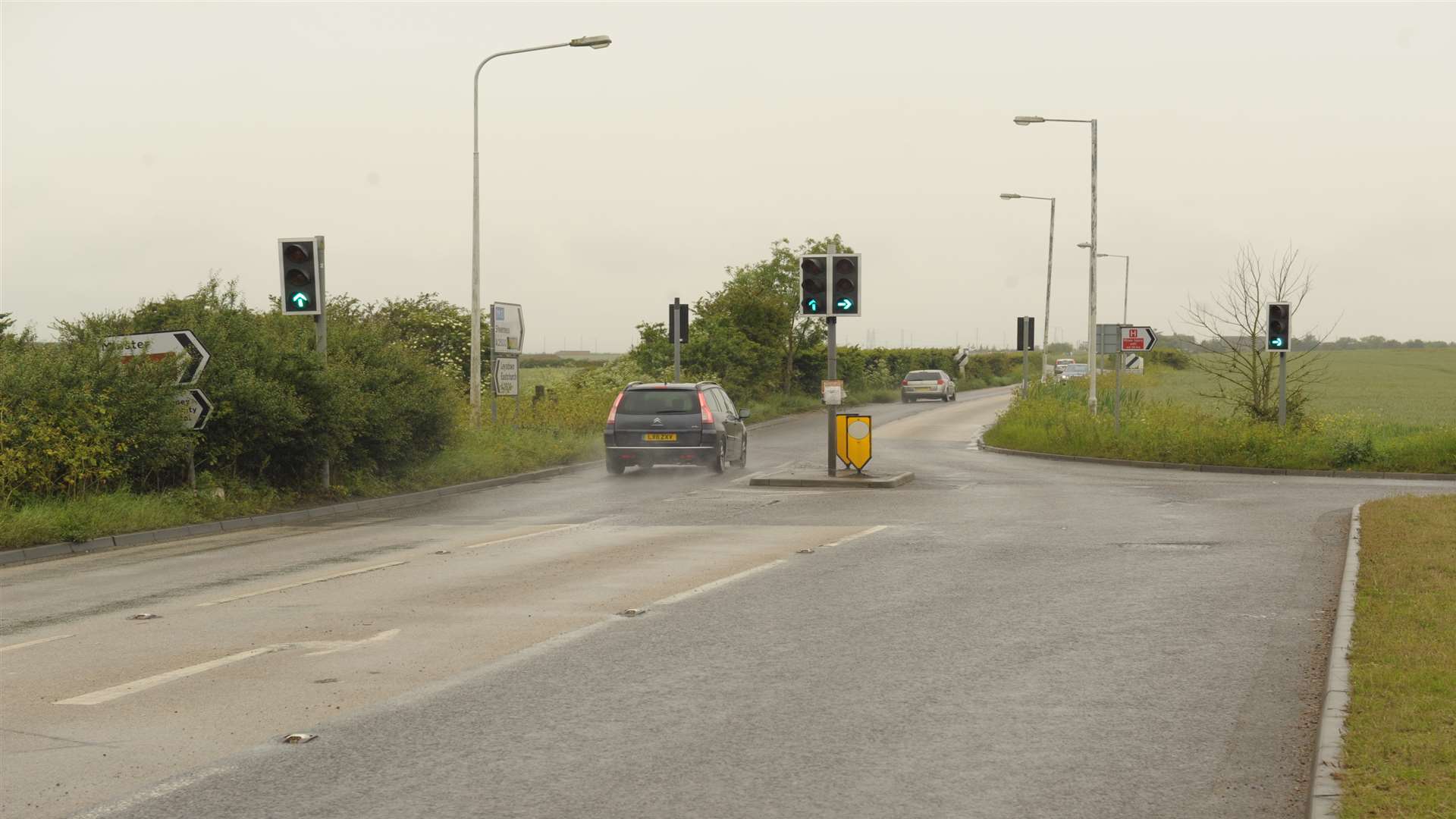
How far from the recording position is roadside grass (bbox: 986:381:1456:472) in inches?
1037

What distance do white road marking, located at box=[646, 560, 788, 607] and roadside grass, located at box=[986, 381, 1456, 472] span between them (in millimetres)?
17952

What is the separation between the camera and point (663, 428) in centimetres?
2441

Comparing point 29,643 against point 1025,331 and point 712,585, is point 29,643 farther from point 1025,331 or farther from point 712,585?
point 1025,331

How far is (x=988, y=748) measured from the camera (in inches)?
239

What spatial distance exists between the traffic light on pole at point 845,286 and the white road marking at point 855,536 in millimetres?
6400

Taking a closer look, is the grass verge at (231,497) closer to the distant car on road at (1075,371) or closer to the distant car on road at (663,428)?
the distant car on road at (663,428)

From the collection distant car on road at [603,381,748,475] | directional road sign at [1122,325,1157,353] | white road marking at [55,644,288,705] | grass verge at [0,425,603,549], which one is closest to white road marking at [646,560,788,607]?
white road marking at [55,644,288,705]

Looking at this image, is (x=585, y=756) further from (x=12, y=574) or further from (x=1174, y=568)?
(x=12, y=574)

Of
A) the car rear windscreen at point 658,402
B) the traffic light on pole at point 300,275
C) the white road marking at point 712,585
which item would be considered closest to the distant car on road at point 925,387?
the car rear windscreen at point 658,402

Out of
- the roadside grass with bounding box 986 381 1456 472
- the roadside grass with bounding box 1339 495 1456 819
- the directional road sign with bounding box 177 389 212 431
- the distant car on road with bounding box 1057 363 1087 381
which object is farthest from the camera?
the distant car on road with bounding box 1057 363 1087 381

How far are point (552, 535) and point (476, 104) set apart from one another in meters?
14.2

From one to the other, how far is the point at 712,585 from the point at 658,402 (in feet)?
45.1

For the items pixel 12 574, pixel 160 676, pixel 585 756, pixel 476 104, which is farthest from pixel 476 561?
pixel 476 104

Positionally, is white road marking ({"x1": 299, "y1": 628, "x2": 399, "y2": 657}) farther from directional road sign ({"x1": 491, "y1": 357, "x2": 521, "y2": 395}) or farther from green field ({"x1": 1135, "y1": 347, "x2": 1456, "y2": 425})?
green field ({"x1": 1135, "y1": 347, "x2": 1456, "y2": 425})
